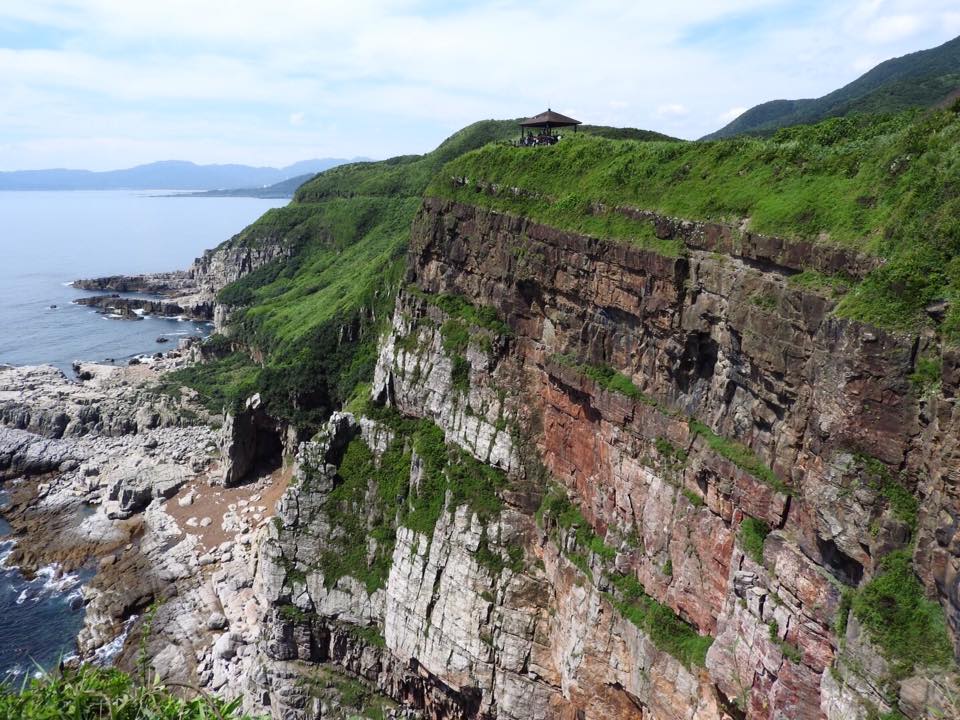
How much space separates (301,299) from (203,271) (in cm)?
6876

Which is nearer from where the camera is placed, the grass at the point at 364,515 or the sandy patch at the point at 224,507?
the grass at the point at 364,515

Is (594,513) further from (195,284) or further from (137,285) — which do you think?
(137,285)

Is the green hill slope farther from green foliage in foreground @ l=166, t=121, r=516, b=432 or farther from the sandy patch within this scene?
the sandy patch

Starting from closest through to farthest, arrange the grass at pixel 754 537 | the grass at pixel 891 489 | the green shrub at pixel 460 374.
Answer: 1. the grass at pixel 891 489
2. the grass at pixel 754 537
3. the green shrub at pixel 460 374

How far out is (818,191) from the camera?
22062 millimetres

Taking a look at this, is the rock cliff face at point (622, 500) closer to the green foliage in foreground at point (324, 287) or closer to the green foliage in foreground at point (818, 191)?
the green foliage in foreground at point (818, 191)

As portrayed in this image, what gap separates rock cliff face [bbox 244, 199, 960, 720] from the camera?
16766 mm

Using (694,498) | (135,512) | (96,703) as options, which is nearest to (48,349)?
(135,512)

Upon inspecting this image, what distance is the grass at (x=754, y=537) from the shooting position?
2148cm

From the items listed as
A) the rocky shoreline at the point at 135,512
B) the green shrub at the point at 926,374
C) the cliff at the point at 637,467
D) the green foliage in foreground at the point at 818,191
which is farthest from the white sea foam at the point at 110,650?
the green shrub at the point at 926,374

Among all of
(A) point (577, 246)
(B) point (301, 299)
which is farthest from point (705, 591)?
(B) point (301, 299)

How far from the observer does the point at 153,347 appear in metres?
123

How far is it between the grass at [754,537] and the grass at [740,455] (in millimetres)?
1574

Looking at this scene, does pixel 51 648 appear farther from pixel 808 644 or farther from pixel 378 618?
pixel 808 644
